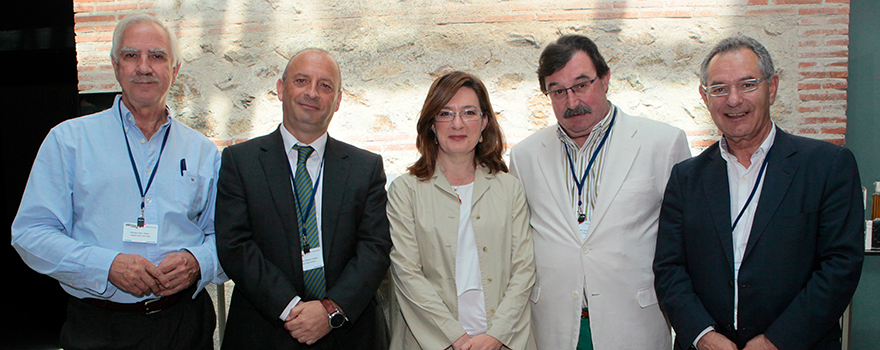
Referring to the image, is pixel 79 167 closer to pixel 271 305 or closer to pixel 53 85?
pixel 271 305

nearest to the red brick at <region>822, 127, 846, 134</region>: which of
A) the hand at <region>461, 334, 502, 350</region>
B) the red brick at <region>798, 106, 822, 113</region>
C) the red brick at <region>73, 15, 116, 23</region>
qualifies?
the red brick at <region>798, 106, 822, 113</region>

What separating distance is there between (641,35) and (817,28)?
1379mm

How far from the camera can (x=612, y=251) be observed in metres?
2.24

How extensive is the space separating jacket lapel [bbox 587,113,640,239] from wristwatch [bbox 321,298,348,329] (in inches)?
45.6

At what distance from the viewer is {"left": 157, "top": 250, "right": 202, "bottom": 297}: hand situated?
2.11 metres

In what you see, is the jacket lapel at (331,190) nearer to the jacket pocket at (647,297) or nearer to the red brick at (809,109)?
the jacket pocket at (647,297)

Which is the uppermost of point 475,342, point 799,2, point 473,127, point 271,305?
point 799,2

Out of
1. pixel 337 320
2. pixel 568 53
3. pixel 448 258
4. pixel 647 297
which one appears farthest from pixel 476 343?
pixel 568 53

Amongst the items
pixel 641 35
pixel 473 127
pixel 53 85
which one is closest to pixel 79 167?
pixel 473 127

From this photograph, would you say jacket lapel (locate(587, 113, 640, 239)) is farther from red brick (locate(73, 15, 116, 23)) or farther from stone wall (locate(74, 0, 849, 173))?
red brick (locate(73, 15, 116, 23))

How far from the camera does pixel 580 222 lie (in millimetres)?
2346

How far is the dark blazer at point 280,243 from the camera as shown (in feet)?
7.04

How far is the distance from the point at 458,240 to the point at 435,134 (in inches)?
21.5

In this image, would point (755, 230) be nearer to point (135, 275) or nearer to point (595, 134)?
point (595, 134)
